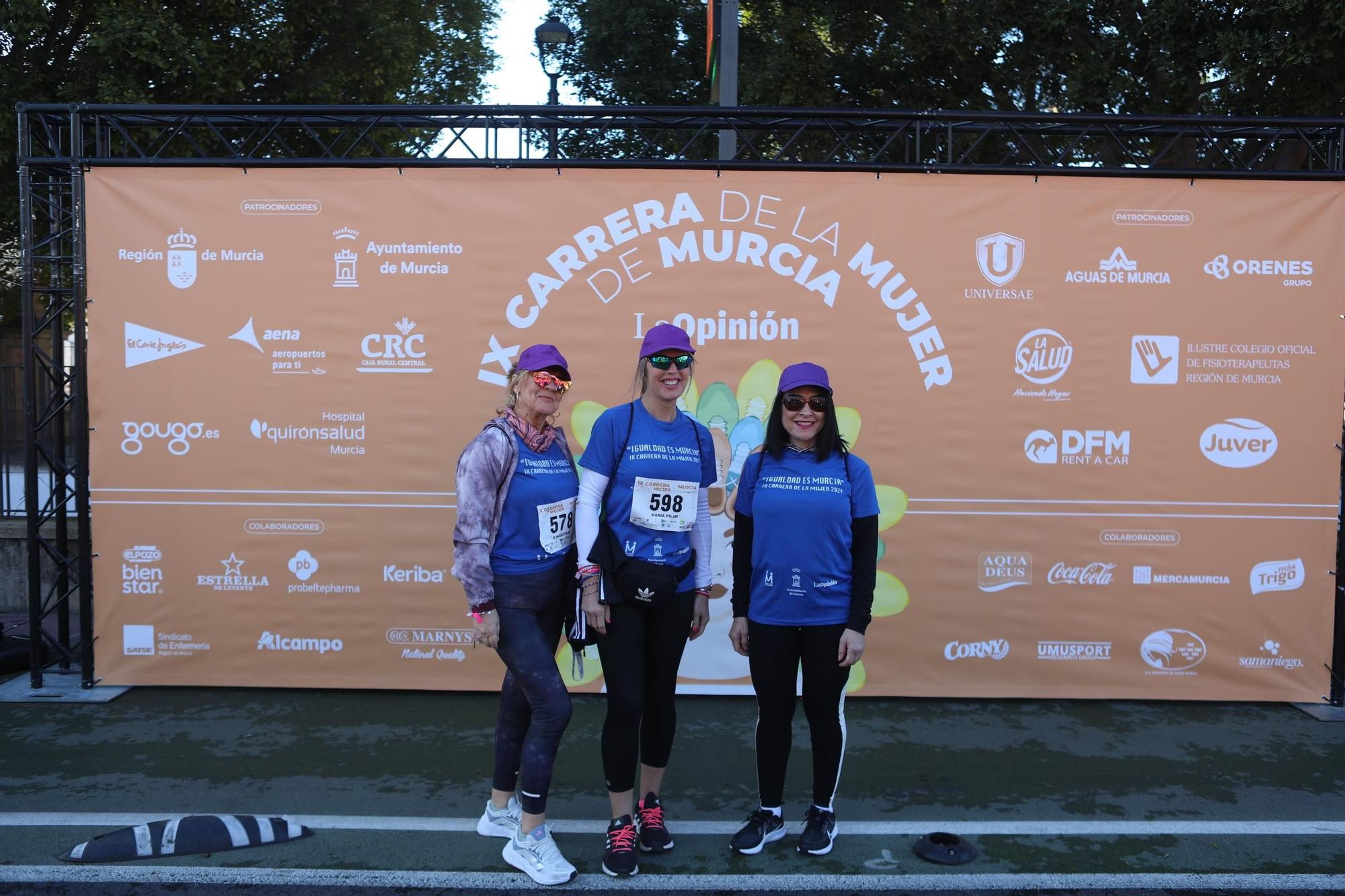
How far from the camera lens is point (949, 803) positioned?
404 cm

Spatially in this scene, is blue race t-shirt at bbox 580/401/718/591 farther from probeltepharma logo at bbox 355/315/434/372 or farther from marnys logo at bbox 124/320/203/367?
marnys logo at bbox 124/320/203/367

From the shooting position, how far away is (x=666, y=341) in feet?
10.9

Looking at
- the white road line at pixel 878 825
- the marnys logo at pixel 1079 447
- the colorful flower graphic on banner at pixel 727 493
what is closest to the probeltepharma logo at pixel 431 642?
the colorful flower graphic on banner at pixel 727 493

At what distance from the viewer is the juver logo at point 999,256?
17.4 feet

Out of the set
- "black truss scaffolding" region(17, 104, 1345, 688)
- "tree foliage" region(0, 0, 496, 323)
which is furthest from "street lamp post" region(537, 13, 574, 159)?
"black truss scaffolding" region(17, 104, 1345, 688)

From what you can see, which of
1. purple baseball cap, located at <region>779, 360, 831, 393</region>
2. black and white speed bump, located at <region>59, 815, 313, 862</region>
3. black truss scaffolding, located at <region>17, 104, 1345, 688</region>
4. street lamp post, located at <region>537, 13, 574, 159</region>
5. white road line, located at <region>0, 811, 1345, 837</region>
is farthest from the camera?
street lamp post, located at <region>537, 13, 574, 159</region>

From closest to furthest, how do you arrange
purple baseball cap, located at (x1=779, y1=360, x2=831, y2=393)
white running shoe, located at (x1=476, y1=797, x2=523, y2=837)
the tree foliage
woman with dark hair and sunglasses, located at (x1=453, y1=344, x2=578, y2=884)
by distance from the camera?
woman with dark hair and sunglasses, located at (x1=453, y1=344, x2=578, y2=884)
purple baseball cap, located at (x1=779, y1=360, x2=831, y2=393)
white running shoe, located at (x1=476, y1=797, x2=523, y2=837)
the tree foliage

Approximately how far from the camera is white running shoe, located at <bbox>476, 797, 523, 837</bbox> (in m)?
3.61

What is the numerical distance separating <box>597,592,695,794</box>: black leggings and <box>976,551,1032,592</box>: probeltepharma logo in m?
2.50

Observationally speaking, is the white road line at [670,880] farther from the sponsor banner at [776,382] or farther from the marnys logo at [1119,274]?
the marnys logo at [1119,274]

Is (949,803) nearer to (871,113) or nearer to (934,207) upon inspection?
(934,207)

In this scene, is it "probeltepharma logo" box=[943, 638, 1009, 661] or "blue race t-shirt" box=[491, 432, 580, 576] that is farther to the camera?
"probeltepharma logo" box=[943, 638, 1009, 661]

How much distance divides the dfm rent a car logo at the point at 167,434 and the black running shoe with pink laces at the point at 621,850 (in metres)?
3.34

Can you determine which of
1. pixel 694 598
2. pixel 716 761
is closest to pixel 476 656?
pixel 716 761
